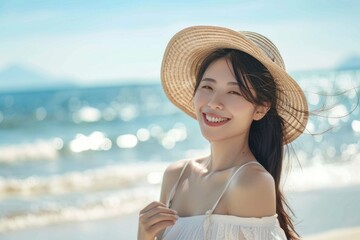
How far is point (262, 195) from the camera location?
7.61ft

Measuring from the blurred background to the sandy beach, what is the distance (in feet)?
0.05

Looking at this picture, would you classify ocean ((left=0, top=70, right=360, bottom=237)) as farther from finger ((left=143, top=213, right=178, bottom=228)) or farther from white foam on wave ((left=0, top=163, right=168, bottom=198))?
finger ((left=143, top=213, right=178, bottom=228))

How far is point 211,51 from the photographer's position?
2604 millimetres

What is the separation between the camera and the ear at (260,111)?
249 centimetres

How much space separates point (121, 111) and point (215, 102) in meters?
12.2

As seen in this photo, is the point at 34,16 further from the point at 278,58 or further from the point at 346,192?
the point at 278,58

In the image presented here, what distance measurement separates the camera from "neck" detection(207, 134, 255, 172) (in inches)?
98.4

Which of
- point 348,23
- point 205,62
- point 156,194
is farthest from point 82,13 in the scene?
point 205,62

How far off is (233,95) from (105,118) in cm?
1174

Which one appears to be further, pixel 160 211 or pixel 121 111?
pixel 121 111

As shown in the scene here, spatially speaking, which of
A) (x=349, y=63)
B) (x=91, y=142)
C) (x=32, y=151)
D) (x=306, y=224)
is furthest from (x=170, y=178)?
(x=349, y=63)

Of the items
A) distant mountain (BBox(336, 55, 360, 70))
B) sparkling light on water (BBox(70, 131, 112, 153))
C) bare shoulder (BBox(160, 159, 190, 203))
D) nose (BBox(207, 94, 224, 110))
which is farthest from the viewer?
distant mountain (BBox(336, 55, 360, 70))

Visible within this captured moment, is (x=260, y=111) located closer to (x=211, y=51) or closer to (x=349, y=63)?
(x=211, y=51)

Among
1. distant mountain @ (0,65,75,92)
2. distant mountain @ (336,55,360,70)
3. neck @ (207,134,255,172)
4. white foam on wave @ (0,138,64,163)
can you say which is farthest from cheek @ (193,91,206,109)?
distant mountain @ (0,65,75,92)
